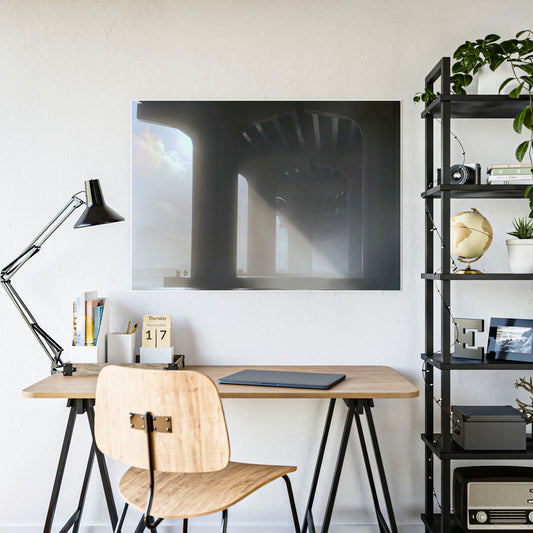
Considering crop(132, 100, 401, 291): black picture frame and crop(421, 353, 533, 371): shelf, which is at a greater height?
crop(132, 100, 401, 291): black picture frame

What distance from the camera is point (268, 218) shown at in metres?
2.38

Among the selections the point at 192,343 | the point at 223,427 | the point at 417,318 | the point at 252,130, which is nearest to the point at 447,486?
the point at 417,318

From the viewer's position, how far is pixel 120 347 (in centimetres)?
223

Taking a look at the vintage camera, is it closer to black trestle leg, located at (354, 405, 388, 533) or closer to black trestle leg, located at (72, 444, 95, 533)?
black trestle leg, located at (354, 405, 388, 533)

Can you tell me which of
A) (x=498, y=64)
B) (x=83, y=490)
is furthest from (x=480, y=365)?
(x=83, y=490)

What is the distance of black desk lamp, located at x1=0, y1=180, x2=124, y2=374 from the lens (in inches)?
83.4

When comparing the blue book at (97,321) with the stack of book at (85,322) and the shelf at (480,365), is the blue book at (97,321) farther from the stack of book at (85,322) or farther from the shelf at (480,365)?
the shelf at (480,365)

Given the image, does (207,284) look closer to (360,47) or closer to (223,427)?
(223,427)

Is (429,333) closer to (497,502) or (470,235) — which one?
(470,235)

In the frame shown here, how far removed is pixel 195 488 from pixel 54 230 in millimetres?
1208

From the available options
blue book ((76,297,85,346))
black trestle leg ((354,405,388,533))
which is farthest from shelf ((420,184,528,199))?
blue book ((76,297,85,346))

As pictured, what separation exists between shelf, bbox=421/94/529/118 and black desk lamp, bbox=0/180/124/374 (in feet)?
4.57

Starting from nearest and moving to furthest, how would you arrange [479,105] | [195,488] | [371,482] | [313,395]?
1. [195,488]
2. [313,395]
3. [479,105]
4. [371,482]

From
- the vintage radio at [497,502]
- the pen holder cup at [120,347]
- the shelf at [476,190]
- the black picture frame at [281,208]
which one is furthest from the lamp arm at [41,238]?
the vintage radio at [497,502]
